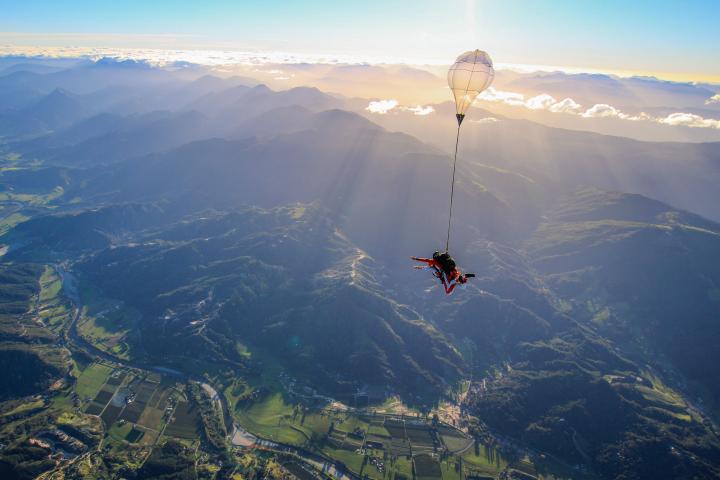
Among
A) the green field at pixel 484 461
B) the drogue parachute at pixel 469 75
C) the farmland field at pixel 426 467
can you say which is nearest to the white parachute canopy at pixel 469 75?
the drogue parachute at pixel 469 75

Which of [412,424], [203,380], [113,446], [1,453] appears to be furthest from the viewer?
[203,380]

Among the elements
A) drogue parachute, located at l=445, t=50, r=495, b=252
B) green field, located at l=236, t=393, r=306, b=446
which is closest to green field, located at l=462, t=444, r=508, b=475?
green field, located at l=236, t=393, r=306, b=446

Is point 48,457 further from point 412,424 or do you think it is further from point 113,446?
point 412,424

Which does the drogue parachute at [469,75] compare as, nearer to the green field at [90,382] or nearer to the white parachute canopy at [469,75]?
the white parachute canopy at [469,75]

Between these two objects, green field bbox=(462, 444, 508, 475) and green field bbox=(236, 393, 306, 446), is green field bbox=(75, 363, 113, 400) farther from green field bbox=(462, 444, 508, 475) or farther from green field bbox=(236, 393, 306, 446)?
green field bbox=(462, 444, 508, 475)

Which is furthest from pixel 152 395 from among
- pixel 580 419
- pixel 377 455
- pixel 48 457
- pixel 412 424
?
pixel 580 419

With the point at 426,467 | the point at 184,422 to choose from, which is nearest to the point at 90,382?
the point at 184,422

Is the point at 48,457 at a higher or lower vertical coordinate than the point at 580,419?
higher

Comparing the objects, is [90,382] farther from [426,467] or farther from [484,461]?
[484,461]
